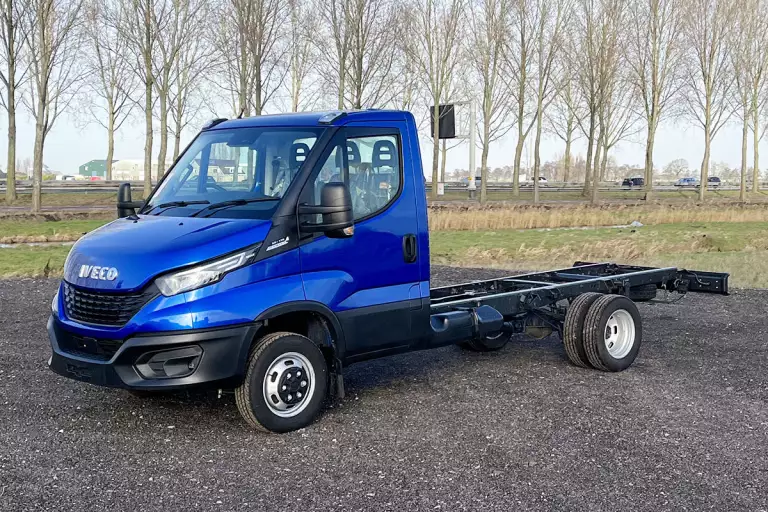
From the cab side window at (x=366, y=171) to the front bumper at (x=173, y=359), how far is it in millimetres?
1266

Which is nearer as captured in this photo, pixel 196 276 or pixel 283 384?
pixel 196 276

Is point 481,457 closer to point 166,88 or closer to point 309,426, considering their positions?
point 309,426

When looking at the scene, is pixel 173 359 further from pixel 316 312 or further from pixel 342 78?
pixel 342 78

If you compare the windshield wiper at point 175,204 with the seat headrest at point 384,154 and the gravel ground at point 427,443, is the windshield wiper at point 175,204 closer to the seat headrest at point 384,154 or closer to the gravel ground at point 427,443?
the seat headrest at point 384,154

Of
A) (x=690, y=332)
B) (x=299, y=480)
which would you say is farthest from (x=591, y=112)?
(x=299, y=480)

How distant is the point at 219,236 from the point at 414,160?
6.17ft

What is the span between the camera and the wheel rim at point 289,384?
5895mm

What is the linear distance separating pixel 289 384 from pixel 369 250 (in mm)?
1196

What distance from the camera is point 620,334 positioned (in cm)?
809

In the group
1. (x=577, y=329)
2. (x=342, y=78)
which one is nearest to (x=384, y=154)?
(x=577, y=329)

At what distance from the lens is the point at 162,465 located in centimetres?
537

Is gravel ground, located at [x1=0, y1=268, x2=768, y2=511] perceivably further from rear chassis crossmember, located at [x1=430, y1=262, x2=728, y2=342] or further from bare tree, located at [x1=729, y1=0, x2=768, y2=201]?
bare tree, located at [x1=729, y1=0, x2=768, y2=201]

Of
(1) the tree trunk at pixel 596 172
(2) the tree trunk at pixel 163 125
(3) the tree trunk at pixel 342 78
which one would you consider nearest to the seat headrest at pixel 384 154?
(3) the tree trunk at pixel 342 78

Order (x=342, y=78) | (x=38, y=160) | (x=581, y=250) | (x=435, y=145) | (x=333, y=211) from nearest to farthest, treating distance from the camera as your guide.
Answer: (x=333, y=211)
(x=581, y=250)
(x=38, y=160)
(x=342, y=78)
(x=435, y=145)
